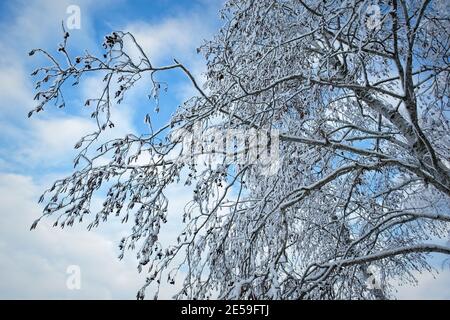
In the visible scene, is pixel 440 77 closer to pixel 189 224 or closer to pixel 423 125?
pixel 423 125

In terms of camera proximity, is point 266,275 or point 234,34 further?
point 234,34

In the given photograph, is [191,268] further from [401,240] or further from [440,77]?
[401,240]

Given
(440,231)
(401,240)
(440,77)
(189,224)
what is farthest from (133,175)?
(440,231)

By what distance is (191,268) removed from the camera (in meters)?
3.75

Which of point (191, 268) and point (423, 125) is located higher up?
point (423, 125)

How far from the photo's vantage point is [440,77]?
4.64 metres

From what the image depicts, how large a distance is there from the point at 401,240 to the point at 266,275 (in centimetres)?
439

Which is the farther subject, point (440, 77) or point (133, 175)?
point (440, 77)
